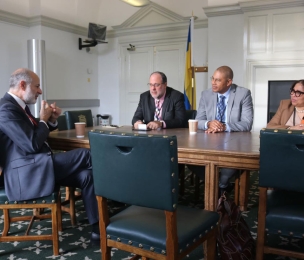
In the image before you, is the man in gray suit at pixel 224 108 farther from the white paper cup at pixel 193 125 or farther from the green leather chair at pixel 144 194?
the green leather chair at pixel 144 194

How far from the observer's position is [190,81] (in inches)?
213

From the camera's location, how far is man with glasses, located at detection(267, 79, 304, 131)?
7.76ft

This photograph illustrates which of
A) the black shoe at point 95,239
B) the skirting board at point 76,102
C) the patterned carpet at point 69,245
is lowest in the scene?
the patterned carpet at point 69,245

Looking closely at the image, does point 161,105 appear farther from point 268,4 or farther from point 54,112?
point 268,4

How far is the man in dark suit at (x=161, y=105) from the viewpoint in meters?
2.88

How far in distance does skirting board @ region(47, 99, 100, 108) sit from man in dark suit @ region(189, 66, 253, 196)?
391 centimetres

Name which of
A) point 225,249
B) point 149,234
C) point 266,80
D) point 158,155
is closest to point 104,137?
point 158,155

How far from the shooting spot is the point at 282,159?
1319mm

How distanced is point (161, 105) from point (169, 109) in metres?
0.09

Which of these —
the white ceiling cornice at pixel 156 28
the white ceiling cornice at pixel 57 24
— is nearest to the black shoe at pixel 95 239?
the white ceiling cornice at pixel 57 24

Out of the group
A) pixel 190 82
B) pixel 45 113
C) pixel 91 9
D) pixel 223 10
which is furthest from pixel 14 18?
pixel 45 113

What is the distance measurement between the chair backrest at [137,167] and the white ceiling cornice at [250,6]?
4258mm

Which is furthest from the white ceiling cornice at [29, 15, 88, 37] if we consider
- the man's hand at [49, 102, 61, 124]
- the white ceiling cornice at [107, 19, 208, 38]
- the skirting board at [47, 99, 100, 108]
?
the man's hand at [49, 102, 61, 124]

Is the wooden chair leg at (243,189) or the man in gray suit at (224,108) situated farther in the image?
the wooden chair leg at (243,189)
